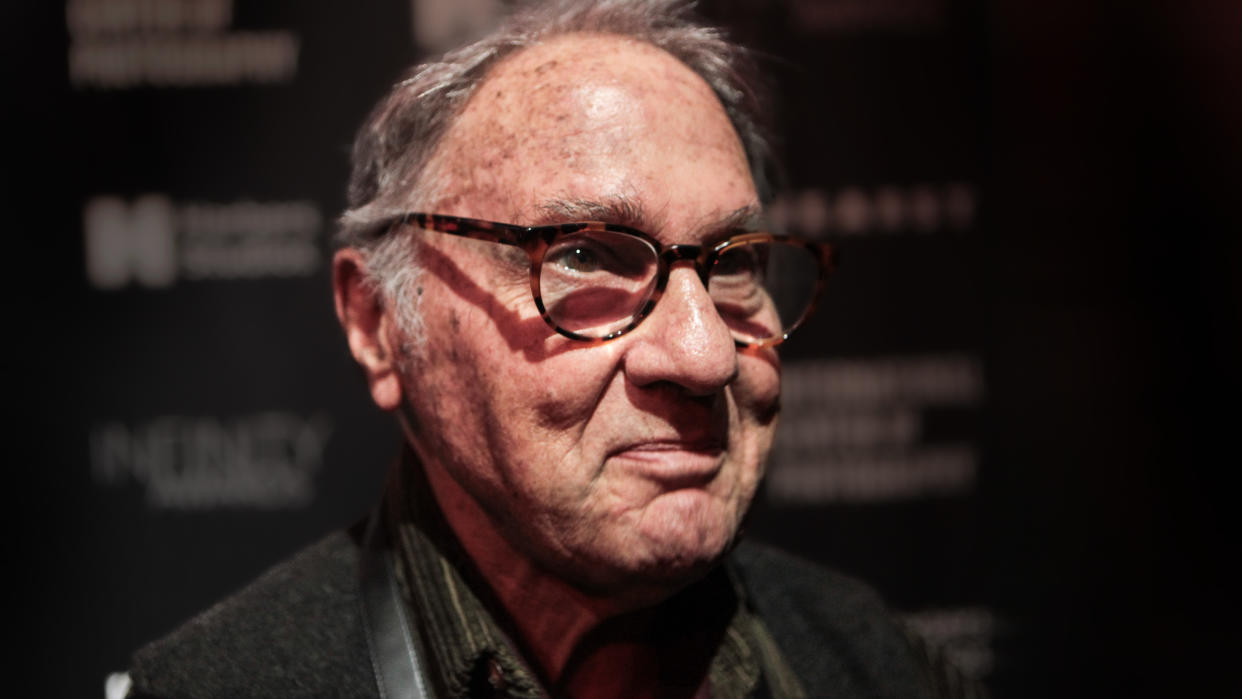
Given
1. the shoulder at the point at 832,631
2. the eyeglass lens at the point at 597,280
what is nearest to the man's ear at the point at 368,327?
the eyeglass lens at the point at 597,280

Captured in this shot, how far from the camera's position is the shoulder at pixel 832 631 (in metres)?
1.26

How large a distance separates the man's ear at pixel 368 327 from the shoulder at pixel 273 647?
0.24 metres

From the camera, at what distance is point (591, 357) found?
0.93 m

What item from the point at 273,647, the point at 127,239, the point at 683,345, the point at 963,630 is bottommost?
the point at 963,630

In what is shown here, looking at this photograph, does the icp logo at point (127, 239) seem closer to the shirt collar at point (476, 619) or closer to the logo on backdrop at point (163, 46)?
the logo on backdrop at point (163, 46)

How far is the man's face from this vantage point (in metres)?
0.93

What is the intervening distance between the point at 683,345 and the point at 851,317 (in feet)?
3.34

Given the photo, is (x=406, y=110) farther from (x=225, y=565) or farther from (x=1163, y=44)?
(x=1163, y=44)

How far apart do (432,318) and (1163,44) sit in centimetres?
158

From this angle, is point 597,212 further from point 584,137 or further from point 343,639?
point 343,639

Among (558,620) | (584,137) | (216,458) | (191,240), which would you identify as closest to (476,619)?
(558,620)

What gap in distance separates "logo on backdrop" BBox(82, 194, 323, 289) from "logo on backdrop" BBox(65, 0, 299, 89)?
0.68ft

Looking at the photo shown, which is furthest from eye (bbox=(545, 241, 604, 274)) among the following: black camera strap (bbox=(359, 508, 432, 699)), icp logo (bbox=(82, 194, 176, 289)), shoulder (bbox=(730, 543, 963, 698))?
icp logo (bbox=(82, 194, 176, 289))

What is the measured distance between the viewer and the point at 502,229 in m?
0.96
